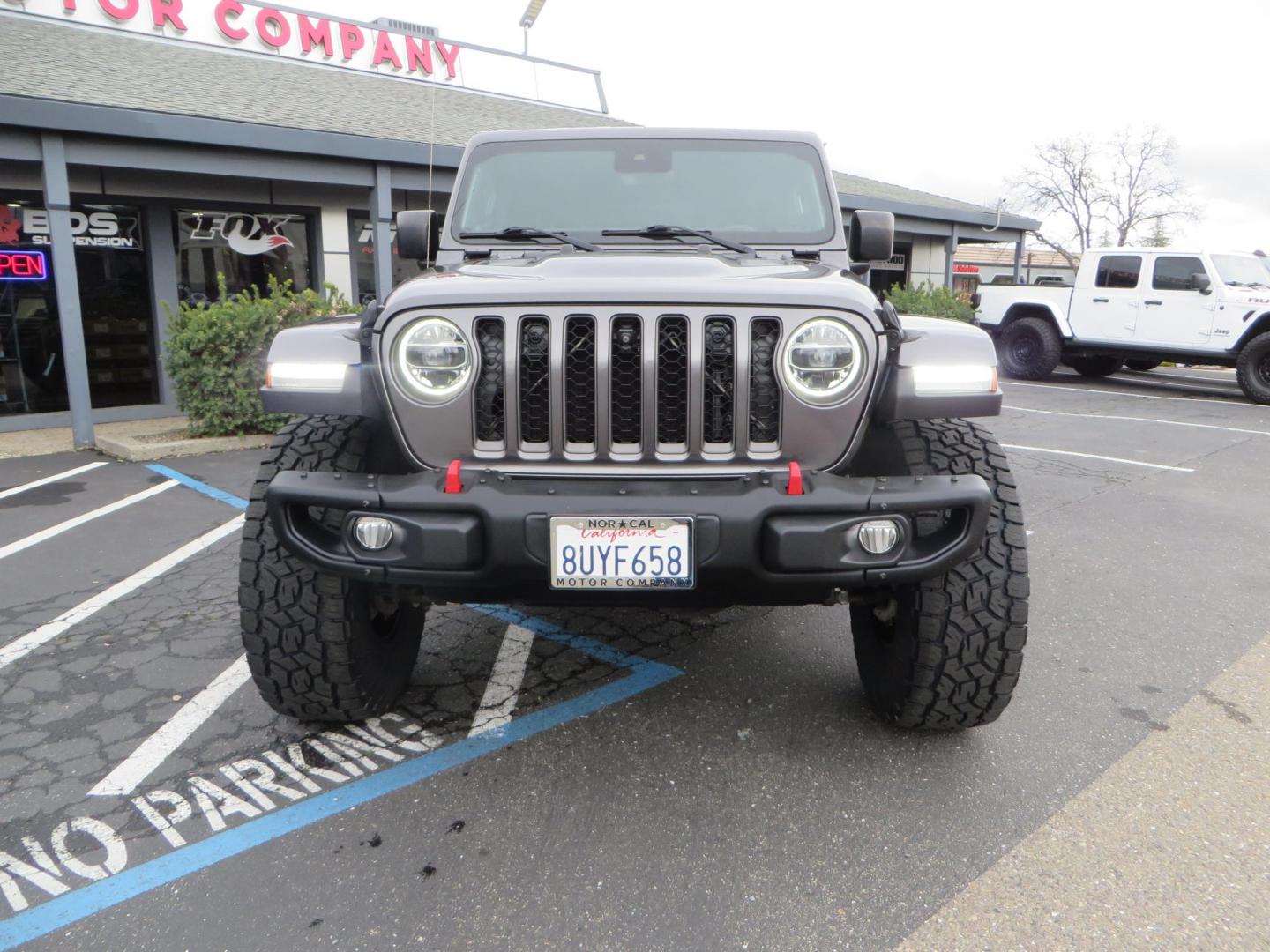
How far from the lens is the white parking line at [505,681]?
2.94 metres

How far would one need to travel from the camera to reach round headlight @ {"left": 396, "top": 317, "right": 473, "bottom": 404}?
2299mm

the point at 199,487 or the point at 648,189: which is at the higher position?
the point at 648,189

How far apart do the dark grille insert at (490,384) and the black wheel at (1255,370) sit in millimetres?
12850

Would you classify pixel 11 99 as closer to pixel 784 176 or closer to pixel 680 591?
pixel 784 176

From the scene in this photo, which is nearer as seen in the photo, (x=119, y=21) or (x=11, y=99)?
(x=11, y=99)

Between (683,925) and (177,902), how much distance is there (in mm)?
1156

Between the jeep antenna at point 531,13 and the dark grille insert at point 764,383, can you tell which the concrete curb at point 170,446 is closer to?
the jeep antenna at point 531,13

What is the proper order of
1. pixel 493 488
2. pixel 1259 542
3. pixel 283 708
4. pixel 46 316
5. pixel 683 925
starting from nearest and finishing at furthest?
1. pixel 683 925
2. pixel 493 488
3. pixel 283 708
4. pixel 1259 542
5. pixel 46 316

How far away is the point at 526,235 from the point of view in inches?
131

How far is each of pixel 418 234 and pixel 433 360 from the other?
1.34 metres

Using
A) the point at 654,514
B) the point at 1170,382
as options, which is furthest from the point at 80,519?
the point at 1170,382

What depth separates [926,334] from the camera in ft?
8.07

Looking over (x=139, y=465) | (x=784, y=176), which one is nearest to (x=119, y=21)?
(x=139, y=465)

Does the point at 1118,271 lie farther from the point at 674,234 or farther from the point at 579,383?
the point at 579,383
